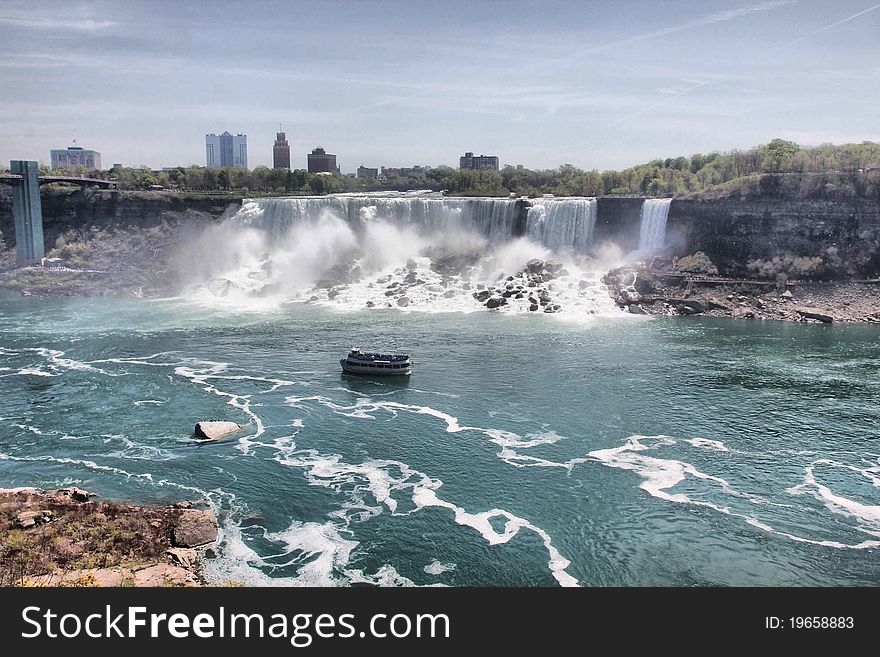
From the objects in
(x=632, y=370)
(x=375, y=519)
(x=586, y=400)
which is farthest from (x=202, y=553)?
(x=632, y=370)

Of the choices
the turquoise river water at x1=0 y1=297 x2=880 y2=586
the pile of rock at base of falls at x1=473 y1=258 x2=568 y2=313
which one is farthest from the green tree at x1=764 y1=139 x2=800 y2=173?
the turquoise river water at x1=0 y1=297 x2=880 y2=586

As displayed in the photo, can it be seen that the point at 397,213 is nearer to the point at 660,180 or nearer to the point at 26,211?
the point at 660,180

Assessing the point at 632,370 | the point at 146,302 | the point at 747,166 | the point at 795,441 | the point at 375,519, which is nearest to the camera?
the point at 375,519

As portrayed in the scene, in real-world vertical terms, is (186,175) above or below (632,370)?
above

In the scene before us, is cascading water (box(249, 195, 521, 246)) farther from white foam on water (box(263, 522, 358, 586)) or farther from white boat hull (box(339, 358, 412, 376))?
white foam on water (box(263, 522, 358, 586))

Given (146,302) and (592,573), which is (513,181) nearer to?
(146,302)

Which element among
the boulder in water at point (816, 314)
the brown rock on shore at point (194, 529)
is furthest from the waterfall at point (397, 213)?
the brown rock on shore at point (194, 529)

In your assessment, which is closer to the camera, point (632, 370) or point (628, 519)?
point (628, 519)
